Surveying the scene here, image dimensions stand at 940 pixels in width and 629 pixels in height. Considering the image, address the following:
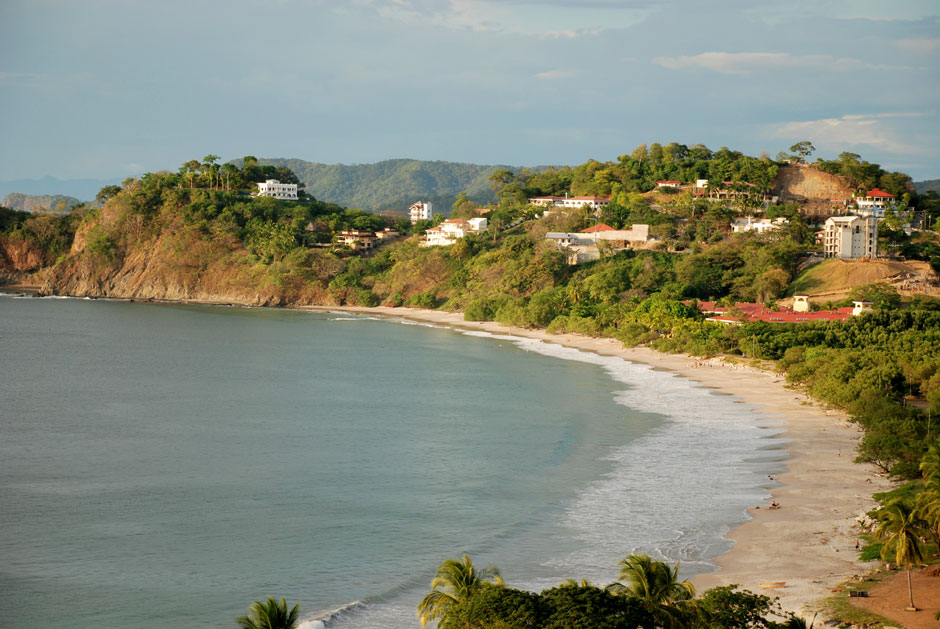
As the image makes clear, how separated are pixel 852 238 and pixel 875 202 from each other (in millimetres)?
22177

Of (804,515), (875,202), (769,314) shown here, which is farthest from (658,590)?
(875,202)

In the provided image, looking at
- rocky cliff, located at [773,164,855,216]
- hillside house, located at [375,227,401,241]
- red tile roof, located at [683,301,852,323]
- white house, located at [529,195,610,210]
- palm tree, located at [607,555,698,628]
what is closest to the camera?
palm tree, located at [607,555,698,628]

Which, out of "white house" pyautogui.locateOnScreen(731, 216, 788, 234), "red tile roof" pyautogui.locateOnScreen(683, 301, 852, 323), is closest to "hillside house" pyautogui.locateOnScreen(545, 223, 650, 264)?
"white house" pyautogui.locateOnScreen(731, 216, 788, 234)

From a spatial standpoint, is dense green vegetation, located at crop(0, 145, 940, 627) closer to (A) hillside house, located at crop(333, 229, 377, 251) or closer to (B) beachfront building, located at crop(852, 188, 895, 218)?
(A) hillside house, located at crop(333, 229, 377, 251)

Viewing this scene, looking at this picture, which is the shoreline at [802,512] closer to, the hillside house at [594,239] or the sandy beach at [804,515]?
the sandy beach at [804,515]

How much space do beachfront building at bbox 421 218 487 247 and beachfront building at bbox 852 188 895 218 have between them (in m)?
41.0

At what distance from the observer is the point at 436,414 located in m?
42.8

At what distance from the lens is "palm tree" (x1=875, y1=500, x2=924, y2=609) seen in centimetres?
1838

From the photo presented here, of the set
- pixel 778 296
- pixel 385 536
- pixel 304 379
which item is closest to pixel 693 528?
pixel 385 536

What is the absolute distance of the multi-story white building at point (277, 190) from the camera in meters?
124

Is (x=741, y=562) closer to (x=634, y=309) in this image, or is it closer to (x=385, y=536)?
(x=385, y=536)

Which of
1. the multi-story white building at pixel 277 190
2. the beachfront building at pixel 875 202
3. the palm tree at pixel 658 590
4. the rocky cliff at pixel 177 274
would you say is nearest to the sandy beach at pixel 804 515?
the palm tree at pixel 658 590

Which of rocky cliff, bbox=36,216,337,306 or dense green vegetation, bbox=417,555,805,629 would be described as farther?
rocky cliff, bbox=36,216,337,306

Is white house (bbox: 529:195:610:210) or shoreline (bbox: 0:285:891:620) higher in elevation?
white house (bbox: 529:195:610:210)
